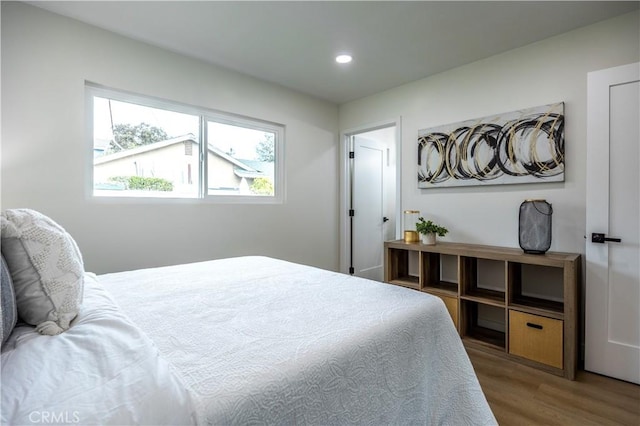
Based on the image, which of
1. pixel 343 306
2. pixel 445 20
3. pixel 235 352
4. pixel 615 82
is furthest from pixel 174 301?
pixel 615 82

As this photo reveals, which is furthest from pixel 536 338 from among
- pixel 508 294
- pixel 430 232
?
pixel 430 232

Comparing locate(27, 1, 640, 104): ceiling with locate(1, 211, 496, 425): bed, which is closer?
locate(1, 211, 496, 425): bed

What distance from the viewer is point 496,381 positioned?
2.02m

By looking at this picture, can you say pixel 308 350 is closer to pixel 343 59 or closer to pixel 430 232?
pixel 430 232

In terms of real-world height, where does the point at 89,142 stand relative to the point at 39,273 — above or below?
above

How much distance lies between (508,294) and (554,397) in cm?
70

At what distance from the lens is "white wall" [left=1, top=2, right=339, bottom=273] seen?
1971 mm

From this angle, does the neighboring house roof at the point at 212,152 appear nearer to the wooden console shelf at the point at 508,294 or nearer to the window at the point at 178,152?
the window at the point at 178,152

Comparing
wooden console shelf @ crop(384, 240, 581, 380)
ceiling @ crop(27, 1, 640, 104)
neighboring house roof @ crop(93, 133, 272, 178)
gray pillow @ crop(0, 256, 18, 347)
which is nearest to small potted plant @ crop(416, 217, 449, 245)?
wooden console shelf @ crop(384, 240, 581, 380)

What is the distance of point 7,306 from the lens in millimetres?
761

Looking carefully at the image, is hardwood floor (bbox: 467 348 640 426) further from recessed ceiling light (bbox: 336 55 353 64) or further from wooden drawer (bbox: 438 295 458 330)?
recessed ceiling light (bbox: 336 55 353 64)

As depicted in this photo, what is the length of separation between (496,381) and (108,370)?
2.25m

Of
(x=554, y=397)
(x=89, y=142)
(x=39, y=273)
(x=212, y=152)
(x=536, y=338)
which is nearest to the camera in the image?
(x=39, y=273)

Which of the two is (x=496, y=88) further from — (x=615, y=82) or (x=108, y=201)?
(x=108, y=201)
